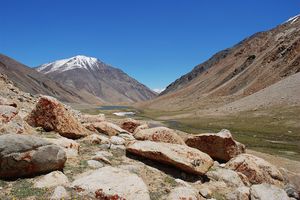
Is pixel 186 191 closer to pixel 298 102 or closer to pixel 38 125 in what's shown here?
pixel 38 125

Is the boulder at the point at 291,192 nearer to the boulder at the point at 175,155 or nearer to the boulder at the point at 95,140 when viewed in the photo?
the boulder at the point at 175,155

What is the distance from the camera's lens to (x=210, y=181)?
20422 mm

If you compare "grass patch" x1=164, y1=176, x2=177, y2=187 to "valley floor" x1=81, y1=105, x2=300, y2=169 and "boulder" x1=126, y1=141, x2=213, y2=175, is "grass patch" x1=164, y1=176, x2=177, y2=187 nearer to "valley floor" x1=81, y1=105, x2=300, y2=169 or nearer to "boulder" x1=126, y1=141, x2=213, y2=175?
"boulder" x1=126, y1=141, x2=213, y2=175

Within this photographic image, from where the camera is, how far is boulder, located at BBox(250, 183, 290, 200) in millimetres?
19125

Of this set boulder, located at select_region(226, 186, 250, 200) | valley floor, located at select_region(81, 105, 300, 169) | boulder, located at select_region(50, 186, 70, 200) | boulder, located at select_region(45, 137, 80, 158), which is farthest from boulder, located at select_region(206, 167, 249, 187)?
valley floor, located at select_region(81, 105, 300, 169)

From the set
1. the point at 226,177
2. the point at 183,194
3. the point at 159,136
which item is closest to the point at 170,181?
the point at 183,194

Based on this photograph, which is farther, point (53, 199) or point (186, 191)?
point (186, 191)

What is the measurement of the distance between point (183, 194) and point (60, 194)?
563 cm

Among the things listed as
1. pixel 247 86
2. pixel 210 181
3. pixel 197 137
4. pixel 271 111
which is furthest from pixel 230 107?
pixel 210 181

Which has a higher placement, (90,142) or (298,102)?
(298,102)

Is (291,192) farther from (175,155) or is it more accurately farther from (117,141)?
(117,141)

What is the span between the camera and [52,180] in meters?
15.1

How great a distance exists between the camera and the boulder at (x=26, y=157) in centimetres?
1480

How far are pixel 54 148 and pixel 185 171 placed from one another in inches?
292
